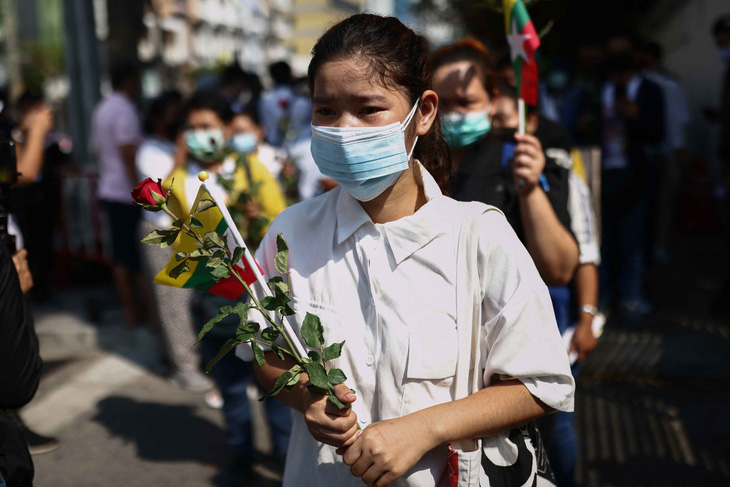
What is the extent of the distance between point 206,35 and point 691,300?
5583cm

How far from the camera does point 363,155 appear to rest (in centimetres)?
164

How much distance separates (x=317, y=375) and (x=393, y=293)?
26 cm

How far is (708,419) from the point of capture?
13.9 ft

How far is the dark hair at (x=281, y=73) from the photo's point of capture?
793 centimetres

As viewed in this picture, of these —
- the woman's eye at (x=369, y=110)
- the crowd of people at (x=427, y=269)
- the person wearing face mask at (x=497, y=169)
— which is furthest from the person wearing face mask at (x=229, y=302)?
the woman's eye at (x=369, y=110)

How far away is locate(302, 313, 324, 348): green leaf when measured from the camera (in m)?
1.52

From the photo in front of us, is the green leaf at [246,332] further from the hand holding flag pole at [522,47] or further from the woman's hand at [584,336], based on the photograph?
the woman's hand at [584,336]

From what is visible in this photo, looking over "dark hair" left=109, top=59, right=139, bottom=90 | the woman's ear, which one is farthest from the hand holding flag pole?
"dark hair" left=109, top=59, right=139, bottom=90

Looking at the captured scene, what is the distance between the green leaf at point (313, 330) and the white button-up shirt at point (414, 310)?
0.25ft

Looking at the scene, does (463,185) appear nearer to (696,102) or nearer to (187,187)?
(187,187)

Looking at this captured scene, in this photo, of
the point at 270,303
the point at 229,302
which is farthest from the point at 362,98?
the point at 229,302

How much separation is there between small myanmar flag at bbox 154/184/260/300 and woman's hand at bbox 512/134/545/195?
1.00 m

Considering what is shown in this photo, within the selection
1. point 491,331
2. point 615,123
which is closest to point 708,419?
point 615,123

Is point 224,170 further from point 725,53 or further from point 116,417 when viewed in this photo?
point 725,53
